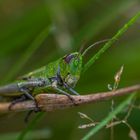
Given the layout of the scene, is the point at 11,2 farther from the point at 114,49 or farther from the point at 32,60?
the point at 114,49

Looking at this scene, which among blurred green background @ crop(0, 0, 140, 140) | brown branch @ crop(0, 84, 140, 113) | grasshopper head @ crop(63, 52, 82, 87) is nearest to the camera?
brown branch @ crop(0, 84, 140, 113)

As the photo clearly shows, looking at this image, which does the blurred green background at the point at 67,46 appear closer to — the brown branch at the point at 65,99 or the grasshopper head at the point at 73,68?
the grasshopper head at the point at 73,68

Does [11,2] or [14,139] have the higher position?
[11,2]

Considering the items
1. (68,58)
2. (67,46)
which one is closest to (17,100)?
(68,58)

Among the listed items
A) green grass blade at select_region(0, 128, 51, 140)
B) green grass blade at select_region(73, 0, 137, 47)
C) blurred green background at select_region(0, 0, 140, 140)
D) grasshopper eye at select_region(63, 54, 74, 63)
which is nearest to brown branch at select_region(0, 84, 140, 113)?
grasshopper eye at select_region(63, 54, 74, 63)

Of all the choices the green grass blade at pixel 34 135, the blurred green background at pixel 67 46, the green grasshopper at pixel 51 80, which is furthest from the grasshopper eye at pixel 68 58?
the green grass blade at pixel 34 135

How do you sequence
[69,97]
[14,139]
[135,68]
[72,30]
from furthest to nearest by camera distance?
[72,30] → [135,68] → [14,139] → [69,97]

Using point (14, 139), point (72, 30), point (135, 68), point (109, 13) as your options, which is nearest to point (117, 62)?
point (135, 68)

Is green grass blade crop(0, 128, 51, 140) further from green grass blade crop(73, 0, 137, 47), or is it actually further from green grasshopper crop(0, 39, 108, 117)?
green grass blade crop(73, 0, 137, 47)
